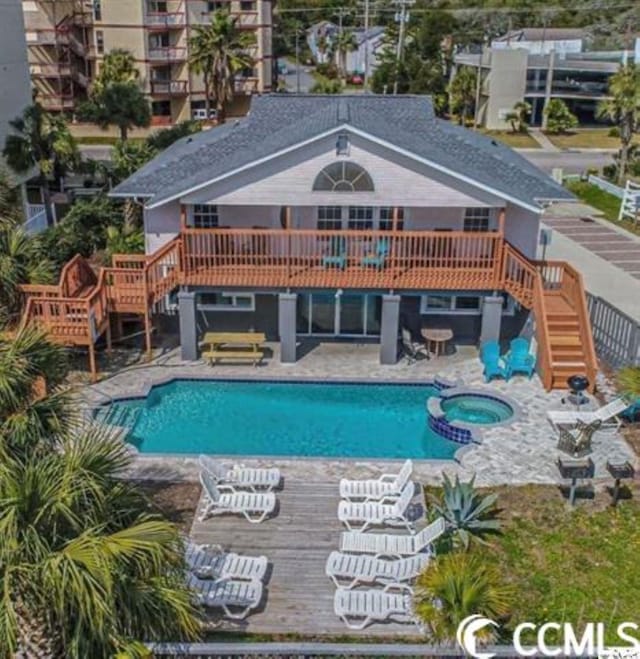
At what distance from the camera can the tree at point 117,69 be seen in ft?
179

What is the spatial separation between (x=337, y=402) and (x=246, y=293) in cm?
441

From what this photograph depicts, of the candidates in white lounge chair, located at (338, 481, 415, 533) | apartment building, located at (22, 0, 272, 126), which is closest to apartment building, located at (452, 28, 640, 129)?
apartment building, located at (22, 0, 272, 126)

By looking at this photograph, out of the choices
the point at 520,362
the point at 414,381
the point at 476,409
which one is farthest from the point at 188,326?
the point at 520,362

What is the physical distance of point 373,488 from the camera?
1592 cm

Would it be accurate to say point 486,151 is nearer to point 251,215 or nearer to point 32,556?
point 251,215

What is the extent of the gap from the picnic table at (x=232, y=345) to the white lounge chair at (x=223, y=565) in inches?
354

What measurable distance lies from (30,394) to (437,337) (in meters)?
14.2

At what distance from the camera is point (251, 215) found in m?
23.8

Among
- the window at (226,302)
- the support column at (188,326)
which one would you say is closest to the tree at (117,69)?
the window at (226,302)

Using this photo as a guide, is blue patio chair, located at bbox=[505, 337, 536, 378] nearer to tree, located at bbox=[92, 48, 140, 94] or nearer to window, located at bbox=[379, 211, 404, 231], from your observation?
window, located at bbox=[379, 211, 404, 231]

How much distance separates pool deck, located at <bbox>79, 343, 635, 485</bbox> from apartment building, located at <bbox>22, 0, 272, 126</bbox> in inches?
1763

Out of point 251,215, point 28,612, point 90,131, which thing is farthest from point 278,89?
point 28,612

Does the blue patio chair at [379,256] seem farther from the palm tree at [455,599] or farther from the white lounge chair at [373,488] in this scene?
the palm tree at [455,599]

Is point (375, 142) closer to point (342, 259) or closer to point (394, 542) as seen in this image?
point (342, 259)
